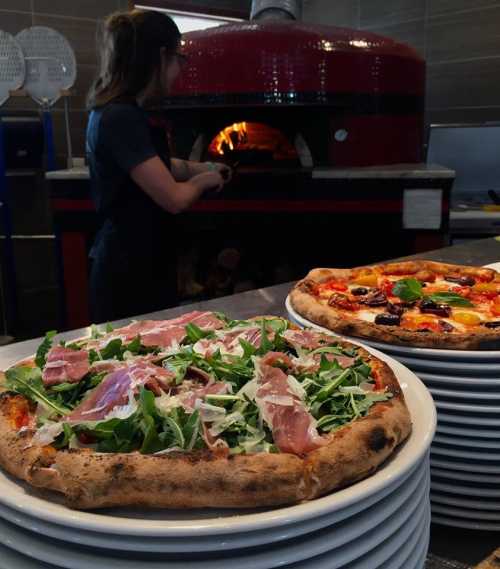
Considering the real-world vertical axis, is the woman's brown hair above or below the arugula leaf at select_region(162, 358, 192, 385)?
above

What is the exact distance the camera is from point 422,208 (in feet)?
10.3

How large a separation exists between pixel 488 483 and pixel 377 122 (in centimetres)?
289

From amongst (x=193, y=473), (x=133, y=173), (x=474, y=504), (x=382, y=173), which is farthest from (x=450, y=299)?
(x=382, y=173)

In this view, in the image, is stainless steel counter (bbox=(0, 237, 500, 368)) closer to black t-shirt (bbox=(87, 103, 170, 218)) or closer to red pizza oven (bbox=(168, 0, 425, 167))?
black t-shirt (bbox=(87, 103, 170, 218))

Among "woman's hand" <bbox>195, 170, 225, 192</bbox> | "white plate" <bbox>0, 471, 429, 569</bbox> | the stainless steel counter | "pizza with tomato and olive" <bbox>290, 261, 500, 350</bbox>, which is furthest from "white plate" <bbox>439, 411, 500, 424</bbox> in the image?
"woman's hand" <bbox>195, 170, 225, 192</bbox>

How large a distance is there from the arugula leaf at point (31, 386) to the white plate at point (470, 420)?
0.46m

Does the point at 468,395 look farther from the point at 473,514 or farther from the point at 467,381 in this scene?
the point at 473,514

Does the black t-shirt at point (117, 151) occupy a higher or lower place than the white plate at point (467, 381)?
higher

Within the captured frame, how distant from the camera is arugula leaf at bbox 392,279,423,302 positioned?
48.8 inches

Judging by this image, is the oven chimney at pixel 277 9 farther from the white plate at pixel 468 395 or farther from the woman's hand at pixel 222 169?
the white plate at pixel 468 395

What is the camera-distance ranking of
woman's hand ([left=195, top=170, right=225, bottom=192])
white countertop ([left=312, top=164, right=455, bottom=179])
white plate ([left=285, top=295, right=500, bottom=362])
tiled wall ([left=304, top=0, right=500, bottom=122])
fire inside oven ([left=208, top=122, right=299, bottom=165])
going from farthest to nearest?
tiled wall ([left=304, top=0, right=500, bottom=122]) → fire inside oven ([left=208, top=122, right=299, bottom=165]) → white countertop ([left=312, top=164, right=455, bottom=179]) → woman's hand ([left=195, top=170, right=225, bottom=192]) → white plate ([left=285, top=295, right=500, bottom=362])

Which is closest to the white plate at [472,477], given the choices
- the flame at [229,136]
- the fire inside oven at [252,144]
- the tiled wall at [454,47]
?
the fire inside oven at [252,144]

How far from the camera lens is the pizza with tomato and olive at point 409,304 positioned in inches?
36.2

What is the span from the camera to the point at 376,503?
0.55m
